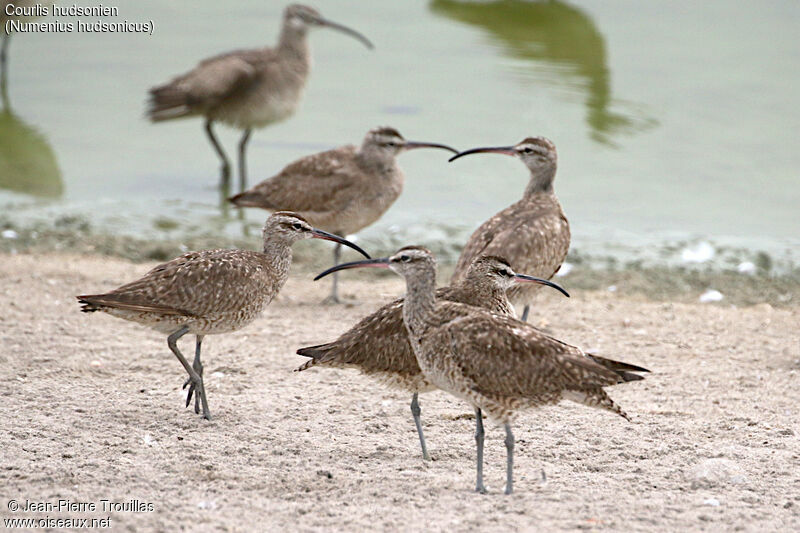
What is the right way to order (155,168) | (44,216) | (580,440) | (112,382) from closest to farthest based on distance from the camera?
(580,440) → (112,382) → (44,216) → (155,168)

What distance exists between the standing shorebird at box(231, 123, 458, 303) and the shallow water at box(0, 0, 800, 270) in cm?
150

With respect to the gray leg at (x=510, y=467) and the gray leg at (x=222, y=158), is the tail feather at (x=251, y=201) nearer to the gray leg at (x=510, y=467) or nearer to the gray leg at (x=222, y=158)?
the gray leg at (x=222, y=158)

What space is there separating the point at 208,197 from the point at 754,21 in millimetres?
10185

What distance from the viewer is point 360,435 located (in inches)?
240


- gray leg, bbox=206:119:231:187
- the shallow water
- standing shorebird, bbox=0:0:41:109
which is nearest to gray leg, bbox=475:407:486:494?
the shallow water

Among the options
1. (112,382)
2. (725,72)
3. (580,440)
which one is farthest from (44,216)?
(725,72)

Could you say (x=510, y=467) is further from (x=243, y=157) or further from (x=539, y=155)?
(x=243, y=157)

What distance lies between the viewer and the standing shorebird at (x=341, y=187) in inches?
357

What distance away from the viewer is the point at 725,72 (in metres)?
15.8

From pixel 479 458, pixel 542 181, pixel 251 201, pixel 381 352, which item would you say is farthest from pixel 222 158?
pixel 479 458

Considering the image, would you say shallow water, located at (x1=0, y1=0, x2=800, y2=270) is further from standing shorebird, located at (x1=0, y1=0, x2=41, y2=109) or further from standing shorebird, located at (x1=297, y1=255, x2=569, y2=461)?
standing shorebird, located at (x1=297, y1=255, x2=569, y2=461)

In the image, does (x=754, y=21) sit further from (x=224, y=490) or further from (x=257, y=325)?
(x=224, y=490)

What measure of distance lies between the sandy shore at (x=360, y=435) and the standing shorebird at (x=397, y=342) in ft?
1.29

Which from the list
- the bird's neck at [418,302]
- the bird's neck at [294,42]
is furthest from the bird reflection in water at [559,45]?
the bird's neck at [418,302]
